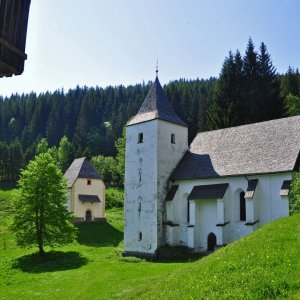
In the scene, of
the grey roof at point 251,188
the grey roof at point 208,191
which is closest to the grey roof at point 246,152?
the grey roof at point 251,188

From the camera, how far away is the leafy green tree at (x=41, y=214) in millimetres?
34094

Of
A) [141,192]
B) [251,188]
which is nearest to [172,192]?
[141,192]

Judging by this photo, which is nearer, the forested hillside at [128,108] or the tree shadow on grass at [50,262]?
the tree shadow on grass at [50,262]

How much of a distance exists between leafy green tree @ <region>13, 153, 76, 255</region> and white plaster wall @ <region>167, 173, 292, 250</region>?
9383mm

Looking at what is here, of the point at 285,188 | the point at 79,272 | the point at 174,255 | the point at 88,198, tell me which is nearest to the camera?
the point at 79,272

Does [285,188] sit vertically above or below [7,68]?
below

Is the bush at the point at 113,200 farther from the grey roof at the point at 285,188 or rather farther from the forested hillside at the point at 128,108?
the grey roof at the point at 285,188

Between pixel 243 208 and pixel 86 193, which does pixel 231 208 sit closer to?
pixel 243 208

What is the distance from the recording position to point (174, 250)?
32.9 m

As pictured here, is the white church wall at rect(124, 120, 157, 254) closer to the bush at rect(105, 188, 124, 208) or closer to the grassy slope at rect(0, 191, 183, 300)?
the grassy slope at rect(0, 191, 183, 300)

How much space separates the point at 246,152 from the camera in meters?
33.1

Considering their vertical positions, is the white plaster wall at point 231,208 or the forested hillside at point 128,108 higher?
the forested hillside at point 128,108

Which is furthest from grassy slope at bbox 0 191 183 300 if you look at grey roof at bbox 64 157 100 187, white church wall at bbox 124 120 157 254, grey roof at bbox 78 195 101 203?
grey roof at bbox 64 157 100 187

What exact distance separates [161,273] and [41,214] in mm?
14918
